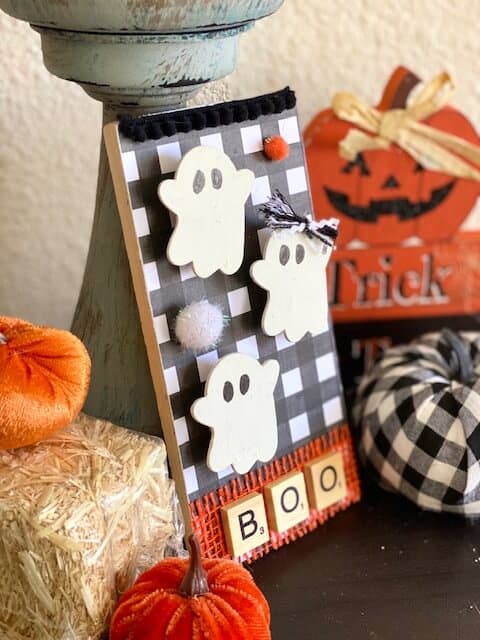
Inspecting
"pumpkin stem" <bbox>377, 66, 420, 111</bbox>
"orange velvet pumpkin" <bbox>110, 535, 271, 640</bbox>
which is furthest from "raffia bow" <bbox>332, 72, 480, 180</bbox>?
"orange velvet pumpkin" <bbox>110, 535, 271, 640</bbox>

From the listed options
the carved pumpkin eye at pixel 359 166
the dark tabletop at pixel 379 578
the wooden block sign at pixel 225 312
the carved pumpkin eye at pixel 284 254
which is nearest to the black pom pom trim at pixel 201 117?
the wooden block sign at pixel 225 312

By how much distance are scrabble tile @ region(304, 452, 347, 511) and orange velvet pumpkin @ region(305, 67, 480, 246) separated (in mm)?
261

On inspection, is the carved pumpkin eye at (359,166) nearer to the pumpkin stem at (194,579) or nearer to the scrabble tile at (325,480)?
the scrabble tile at (325,480)

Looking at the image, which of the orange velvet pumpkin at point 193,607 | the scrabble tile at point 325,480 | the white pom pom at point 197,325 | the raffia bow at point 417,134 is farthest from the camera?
the raffia bow at point 417,134

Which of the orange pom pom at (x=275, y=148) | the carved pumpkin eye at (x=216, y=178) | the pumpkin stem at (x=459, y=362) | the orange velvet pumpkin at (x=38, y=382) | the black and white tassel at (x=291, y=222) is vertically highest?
the orange pom pom at (x=275, y=148)

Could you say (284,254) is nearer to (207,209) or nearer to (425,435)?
(207,209)

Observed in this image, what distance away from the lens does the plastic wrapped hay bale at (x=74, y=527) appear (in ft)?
1.99

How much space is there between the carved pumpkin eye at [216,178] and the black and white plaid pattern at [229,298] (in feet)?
0.08

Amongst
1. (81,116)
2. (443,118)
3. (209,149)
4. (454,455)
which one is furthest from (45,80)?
(454,455)

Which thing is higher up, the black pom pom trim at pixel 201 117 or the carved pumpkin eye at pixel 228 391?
the black pom pom trim at pixel 201 117

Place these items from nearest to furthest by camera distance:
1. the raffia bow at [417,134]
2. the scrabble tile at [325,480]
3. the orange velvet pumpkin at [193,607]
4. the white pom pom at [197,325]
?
the orange velvet pumpkin at [193,607] → the white pom pom at [197,325] → the scrabble tile at [325,480] → the raffia bow at [417,134]

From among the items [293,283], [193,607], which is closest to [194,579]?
[193,607]

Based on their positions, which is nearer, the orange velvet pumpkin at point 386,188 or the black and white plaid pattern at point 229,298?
the black and white plaid pattern at point 229,298

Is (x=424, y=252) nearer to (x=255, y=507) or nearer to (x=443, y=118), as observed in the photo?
(x=443, y=118)
